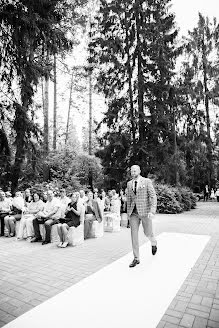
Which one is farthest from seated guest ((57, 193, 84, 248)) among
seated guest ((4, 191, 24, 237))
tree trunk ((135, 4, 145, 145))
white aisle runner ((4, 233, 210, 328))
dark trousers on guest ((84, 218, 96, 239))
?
tree trunk ((135, 4, 145, 145))

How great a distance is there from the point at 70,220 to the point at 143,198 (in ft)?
9.37

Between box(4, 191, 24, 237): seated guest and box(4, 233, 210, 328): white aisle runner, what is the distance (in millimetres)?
4427

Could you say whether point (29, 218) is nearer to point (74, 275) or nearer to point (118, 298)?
point (74, 275)

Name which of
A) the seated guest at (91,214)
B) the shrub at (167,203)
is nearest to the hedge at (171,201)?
the shrub at (167,203)

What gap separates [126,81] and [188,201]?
874 cm

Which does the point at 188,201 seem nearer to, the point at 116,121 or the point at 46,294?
the point at 116,121

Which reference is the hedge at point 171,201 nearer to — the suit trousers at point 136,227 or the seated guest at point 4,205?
the seated guest at point 4,205

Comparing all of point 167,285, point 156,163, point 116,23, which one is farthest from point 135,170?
point 116,23

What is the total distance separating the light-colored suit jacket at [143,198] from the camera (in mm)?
4961

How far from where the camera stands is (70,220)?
7.12 meters

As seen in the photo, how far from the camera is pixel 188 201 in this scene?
632 inches

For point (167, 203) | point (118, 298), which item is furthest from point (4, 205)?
point (167, 203)

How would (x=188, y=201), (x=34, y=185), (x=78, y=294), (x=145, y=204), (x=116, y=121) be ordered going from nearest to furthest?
(x=78, y=294), (x=145, y=204), (x=34, y=185), (x=188, y=201), (x=116, y=121)

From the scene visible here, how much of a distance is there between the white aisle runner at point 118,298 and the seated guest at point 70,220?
1.89m
